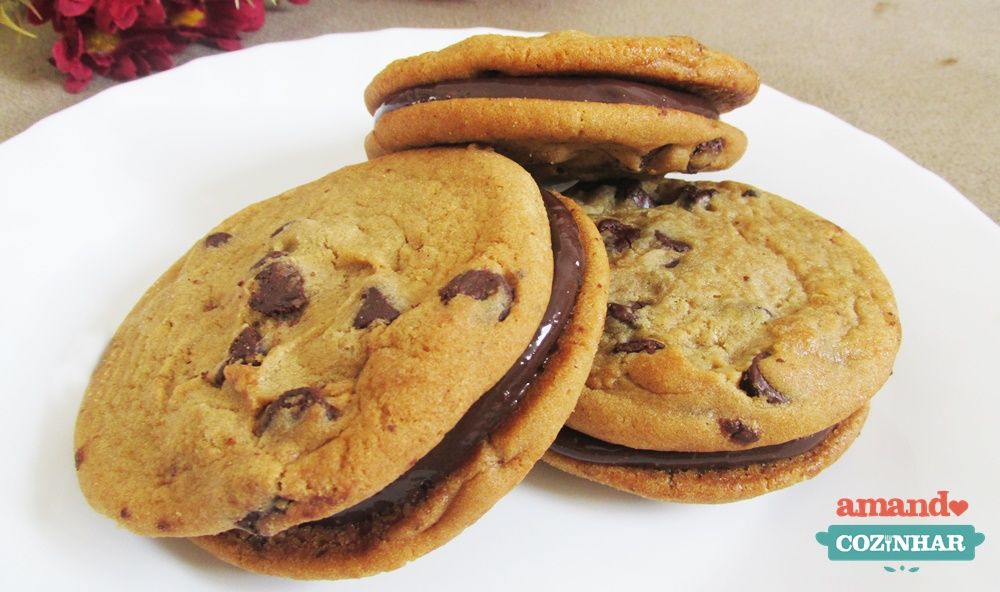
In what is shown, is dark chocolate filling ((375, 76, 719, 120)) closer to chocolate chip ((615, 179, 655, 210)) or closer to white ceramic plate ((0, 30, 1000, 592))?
chocolate chip ((615, 179, 655, 210))

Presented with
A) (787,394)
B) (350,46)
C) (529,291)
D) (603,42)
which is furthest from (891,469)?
(350,46)

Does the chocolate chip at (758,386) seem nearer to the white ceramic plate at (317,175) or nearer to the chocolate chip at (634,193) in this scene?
the white ceramic plate at (317,175)

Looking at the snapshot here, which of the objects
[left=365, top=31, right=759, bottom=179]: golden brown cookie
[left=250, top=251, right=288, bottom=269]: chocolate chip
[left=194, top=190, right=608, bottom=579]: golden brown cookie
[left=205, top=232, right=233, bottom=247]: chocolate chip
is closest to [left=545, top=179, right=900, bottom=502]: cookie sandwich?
[left=194, top=190, right=608, bottom=579]: golden brown cookie

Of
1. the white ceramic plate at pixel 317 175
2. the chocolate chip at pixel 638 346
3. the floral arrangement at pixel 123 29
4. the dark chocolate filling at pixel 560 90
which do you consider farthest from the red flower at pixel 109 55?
the chocolate chip at pixel 638 346

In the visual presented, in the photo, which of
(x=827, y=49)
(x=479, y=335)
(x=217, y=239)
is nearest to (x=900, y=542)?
(x=479, y=335)

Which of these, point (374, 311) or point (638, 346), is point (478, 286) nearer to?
point (374, 311)

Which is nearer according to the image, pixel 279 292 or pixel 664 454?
pixel 279 292
